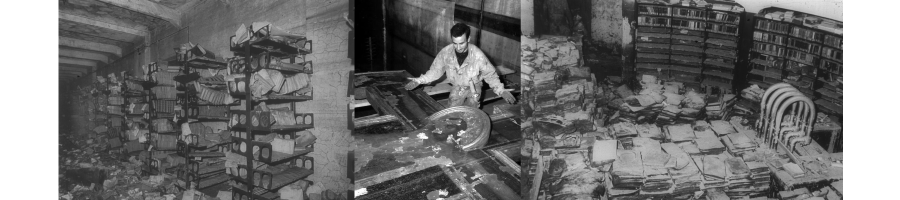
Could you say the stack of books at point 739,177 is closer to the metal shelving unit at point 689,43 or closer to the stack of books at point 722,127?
the stack of books at point 722,127

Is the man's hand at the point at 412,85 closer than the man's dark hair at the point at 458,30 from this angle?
No

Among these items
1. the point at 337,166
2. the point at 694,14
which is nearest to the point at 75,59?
the point at 337,166

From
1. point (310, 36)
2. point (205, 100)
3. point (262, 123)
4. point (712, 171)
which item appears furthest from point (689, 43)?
point (205, 100)

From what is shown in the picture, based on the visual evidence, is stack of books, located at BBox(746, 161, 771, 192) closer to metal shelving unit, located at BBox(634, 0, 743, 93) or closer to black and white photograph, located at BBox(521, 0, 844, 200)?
black and white photograph, located at BBox(521, 0, 844, 200)

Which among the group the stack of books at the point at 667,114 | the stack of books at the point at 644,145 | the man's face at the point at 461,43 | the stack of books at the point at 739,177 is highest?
the man's face at the point at 461,43

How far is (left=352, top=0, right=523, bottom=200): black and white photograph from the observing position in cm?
238

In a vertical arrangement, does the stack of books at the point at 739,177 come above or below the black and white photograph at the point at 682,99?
below

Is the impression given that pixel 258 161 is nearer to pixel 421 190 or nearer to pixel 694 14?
pixel 421 190

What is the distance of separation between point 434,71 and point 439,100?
138mm

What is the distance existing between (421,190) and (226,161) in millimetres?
889

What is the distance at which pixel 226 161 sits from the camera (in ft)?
8.39

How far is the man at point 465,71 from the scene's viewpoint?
2414 millimetres

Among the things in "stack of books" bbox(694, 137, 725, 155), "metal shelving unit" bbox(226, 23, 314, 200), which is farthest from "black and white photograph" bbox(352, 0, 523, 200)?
"stack of books" bbox(694, 137, 725, 155)

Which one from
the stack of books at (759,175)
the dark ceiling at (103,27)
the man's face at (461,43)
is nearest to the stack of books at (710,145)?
the stack of books at (759,175)
